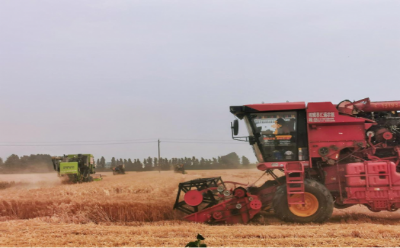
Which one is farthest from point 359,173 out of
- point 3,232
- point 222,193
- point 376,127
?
point 3,232

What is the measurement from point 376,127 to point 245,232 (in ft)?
15.0

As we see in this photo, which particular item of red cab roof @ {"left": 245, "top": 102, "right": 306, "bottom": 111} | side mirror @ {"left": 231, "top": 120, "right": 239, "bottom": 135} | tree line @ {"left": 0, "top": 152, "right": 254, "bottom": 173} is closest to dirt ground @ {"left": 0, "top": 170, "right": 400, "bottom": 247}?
side mirror @ {"left": 231, "top": 120, "right": 239, "bottom": 135}

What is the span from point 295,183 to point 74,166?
752 inches

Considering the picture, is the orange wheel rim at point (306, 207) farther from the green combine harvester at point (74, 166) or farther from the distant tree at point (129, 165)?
the distant tree at point (129, 165)

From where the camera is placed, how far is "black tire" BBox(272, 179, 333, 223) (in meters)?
7.71

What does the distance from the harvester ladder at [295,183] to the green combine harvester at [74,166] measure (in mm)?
18738

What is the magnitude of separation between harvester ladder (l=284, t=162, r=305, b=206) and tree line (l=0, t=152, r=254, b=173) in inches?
1393

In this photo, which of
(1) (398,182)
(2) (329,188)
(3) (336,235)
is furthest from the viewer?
(2) (329,188)

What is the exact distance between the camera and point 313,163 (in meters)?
8.55

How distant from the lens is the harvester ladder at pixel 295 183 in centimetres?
782

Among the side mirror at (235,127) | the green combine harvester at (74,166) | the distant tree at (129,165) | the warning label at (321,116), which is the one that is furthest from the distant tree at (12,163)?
the warning label at (321,116)

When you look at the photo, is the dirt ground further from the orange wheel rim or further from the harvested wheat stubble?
the orange wheel rim

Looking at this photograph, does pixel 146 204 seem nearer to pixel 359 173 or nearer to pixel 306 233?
pixel 306 233

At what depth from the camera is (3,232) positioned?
6.55m
